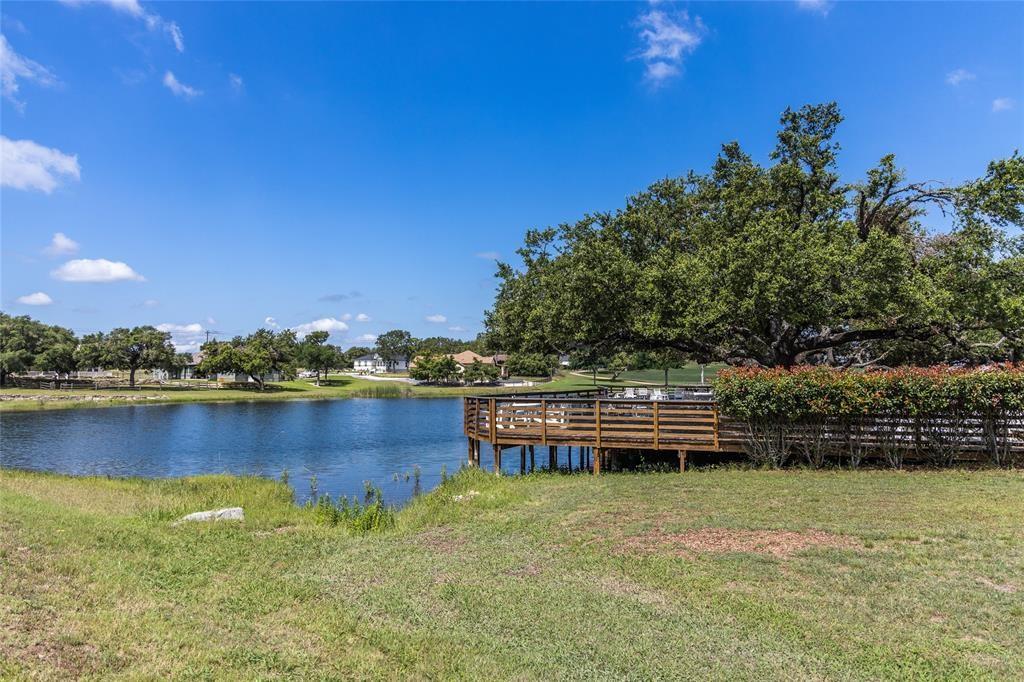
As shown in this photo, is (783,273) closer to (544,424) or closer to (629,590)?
(544,424)

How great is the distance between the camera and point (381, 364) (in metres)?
145

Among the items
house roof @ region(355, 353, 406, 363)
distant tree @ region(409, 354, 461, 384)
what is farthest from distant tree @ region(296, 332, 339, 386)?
house roof @ region(355, 353, 406, 363)

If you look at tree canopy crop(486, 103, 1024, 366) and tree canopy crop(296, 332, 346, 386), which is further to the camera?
tree canopy crop(296, 332, 346, 386)

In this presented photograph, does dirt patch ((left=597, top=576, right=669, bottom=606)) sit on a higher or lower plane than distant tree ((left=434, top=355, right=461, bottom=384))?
lower

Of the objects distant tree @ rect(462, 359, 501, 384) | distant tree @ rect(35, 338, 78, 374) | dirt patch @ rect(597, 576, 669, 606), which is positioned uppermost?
distant tree @ rect(35, 338, 78, 374)

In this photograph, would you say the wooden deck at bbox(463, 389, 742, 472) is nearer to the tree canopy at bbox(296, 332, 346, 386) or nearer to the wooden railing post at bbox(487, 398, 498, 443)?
the wooden railing post at bbox(487, 398, 498, 443)

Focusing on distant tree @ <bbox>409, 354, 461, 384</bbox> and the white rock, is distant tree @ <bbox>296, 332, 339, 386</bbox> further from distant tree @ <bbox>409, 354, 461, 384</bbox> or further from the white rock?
the white rock

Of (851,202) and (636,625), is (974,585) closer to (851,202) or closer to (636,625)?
(636,625)

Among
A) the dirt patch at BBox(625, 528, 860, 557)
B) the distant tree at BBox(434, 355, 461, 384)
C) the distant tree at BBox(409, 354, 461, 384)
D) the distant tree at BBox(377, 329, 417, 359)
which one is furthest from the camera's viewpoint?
the distant tree at BBox(377, 329, 417, 359)

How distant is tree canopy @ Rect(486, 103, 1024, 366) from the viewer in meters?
15.4

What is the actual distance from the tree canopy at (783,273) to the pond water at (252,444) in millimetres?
7133

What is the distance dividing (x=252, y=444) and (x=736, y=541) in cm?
2878

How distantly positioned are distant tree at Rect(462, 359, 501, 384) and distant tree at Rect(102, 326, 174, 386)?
42427mm

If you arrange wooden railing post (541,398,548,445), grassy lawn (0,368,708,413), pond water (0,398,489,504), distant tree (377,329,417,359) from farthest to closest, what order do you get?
distant tree (377,329,417,359), grassy lawn (0,368,708,413), pond water (0,398,489,504), wooden railing post (541,398,548,445)
